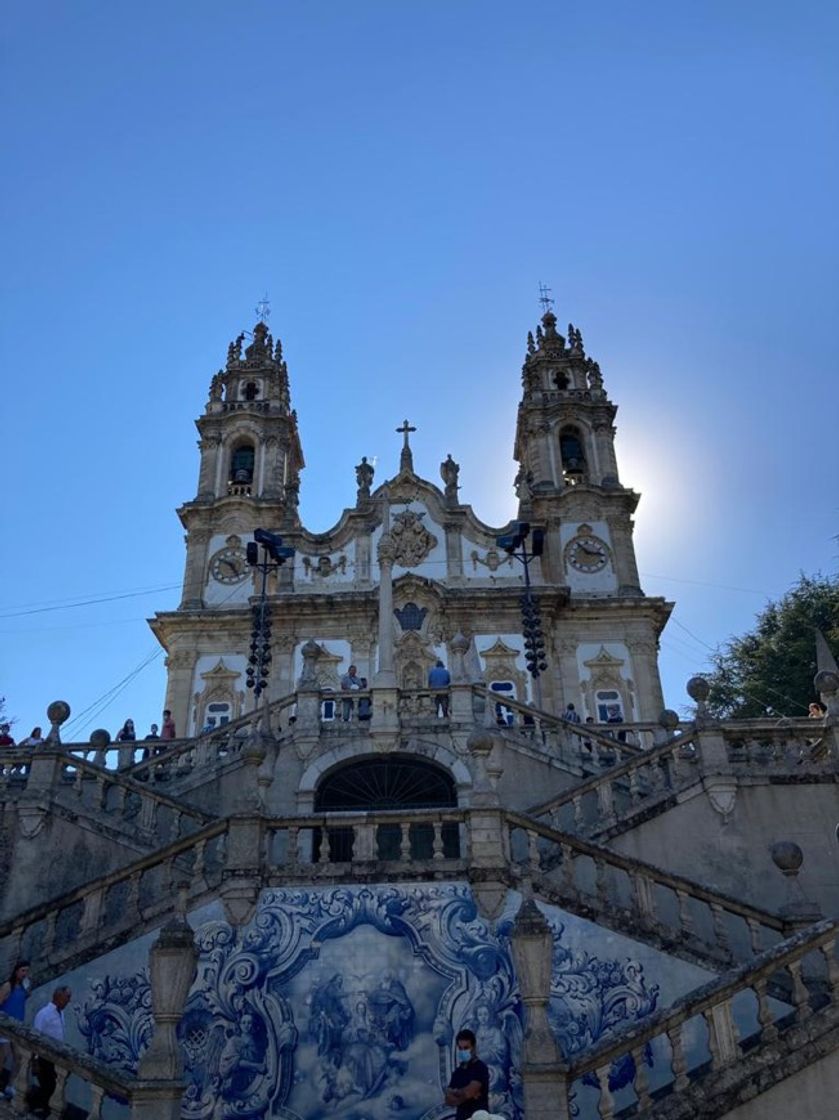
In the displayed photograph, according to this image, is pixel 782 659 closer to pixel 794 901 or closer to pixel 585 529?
pixel 585 529

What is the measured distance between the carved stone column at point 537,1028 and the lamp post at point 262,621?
52.4 ft

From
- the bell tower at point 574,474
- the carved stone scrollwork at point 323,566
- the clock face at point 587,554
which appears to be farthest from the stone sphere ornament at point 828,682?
the carved stone scrollwork at point 323,566

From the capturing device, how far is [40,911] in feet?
34.8

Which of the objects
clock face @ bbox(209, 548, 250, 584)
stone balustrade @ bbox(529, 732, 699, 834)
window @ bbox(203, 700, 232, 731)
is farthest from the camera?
clock face @ bbox(209, 548, 250, 584)

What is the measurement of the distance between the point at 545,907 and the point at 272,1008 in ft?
10.2

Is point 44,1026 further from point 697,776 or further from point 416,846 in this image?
point 697,776

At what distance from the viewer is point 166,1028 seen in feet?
27.2

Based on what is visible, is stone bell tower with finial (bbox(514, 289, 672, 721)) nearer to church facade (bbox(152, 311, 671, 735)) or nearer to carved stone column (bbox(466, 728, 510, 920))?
church facade (bbox(152, 311, 671, 735))

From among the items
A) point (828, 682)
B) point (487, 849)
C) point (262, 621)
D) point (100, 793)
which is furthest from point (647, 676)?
point (487, 849)

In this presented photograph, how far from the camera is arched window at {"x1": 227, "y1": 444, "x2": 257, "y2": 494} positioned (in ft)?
120

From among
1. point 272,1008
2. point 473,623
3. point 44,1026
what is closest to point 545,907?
point 272,1008

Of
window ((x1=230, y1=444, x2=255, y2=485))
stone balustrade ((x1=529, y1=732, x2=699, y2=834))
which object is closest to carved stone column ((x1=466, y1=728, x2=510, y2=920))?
stone balustrade ((x1=529, y1=732, x2=699, y2=834))

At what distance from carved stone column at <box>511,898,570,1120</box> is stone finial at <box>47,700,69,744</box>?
9.91 m

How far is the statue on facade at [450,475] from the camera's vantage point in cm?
3419
